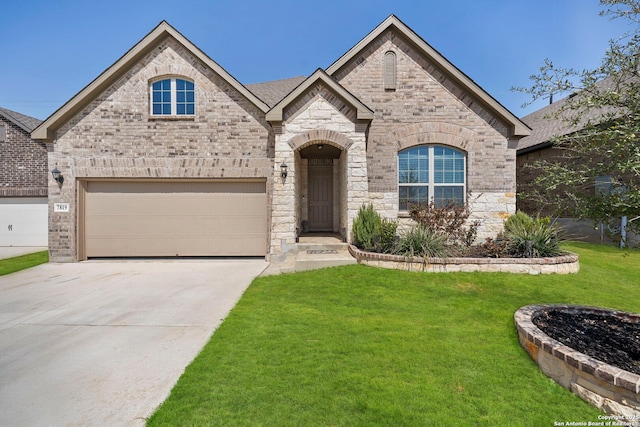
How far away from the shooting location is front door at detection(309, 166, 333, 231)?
11.6 metres

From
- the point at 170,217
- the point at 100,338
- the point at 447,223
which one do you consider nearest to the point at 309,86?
the point at 447,223

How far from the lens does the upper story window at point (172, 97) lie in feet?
32.0

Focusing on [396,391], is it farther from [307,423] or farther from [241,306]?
[241,306]

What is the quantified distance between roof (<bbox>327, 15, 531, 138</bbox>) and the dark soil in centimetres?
710

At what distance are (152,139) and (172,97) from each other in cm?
154

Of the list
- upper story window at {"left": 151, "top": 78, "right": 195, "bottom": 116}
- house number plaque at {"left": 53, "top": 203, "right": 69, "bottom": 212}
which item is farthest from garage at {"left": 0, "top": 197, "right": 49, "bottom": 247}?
upper story window at {"left": 151, "top": 78, "right": 195, "bottom": 116}

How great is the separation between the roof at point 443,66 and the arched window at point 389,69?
0.71 m

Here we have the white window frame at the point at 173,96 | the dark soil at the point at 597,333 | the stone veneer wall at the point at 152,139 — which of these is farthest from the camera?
the white window frame at the point at 173,96

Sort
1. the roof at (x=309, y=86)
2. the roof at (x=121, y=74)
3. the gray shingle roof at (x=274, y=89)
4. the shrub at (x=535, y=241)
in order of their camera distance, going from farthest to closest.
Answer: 1. the gray shingle roof at (x=274, y=89)
2. the roof at (x=121, y=74)
3. the roof at (x=309, y=86)
4. the shrub at (x=535, y=241)

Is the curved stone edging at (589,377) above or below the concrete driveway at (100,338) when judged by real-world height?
above

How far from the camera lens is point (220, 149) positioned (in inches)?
380

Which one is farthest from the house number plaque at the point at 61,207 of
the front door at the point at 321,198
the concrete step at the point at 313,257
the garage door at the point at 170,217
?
the front door at the point at 321,198

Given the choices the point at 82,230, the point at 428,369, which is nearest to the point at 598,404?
the point at 428,369

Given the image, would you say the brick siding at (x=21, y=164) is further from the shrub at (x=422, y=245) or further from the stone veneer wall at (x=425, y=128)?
the shrub at (x=422, y=245)
